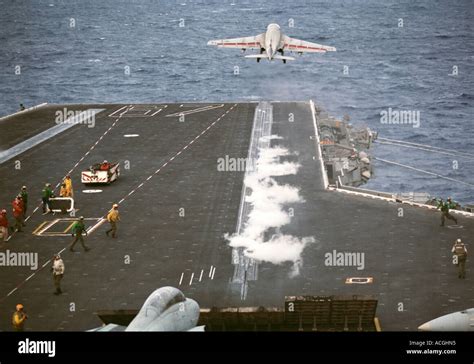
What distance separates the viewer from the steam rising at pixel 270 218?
50.6 metres

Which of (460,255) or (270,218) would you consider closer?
(460,255)

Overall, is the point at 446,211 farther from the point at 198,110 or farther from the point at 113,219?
the point at 198,110

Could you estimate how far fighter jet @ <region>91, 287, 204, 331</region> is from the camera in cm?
3369

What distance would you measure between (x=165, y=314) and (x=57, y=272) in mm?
10693

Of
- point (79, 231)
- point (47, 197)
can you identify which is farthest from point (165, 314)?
point (47, 197)

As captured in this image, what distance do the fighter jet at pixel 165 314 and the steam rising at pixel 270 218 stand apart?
12.1m

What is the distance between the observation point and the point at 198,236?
179 feet

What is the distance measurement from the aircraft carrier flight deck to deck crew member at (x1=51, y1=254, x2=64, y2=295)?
0.50 meters

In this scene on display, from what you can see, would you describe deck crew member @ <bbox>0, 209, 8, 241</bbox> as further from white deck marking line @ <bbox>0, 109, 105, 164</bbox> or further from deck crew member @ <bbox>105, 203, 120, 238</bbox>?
white deck marking line @ <bbox>0, 109, 105, 164</bbox>

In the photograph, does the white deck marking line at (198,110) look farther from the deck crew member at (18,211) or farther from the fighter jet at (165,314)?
the fighter jet at (165,314)

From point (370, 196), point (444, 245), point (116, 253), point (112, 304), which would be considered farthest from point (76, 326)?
point (370, 196)

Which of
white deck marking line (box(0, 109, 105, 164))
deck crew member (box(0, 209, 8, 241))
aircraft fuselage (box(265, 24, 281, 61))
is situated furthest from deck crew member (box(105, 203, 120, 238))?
aircraft fuselage (box(265, 24, 281, 61))

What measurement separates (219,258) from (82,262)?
317 inches
